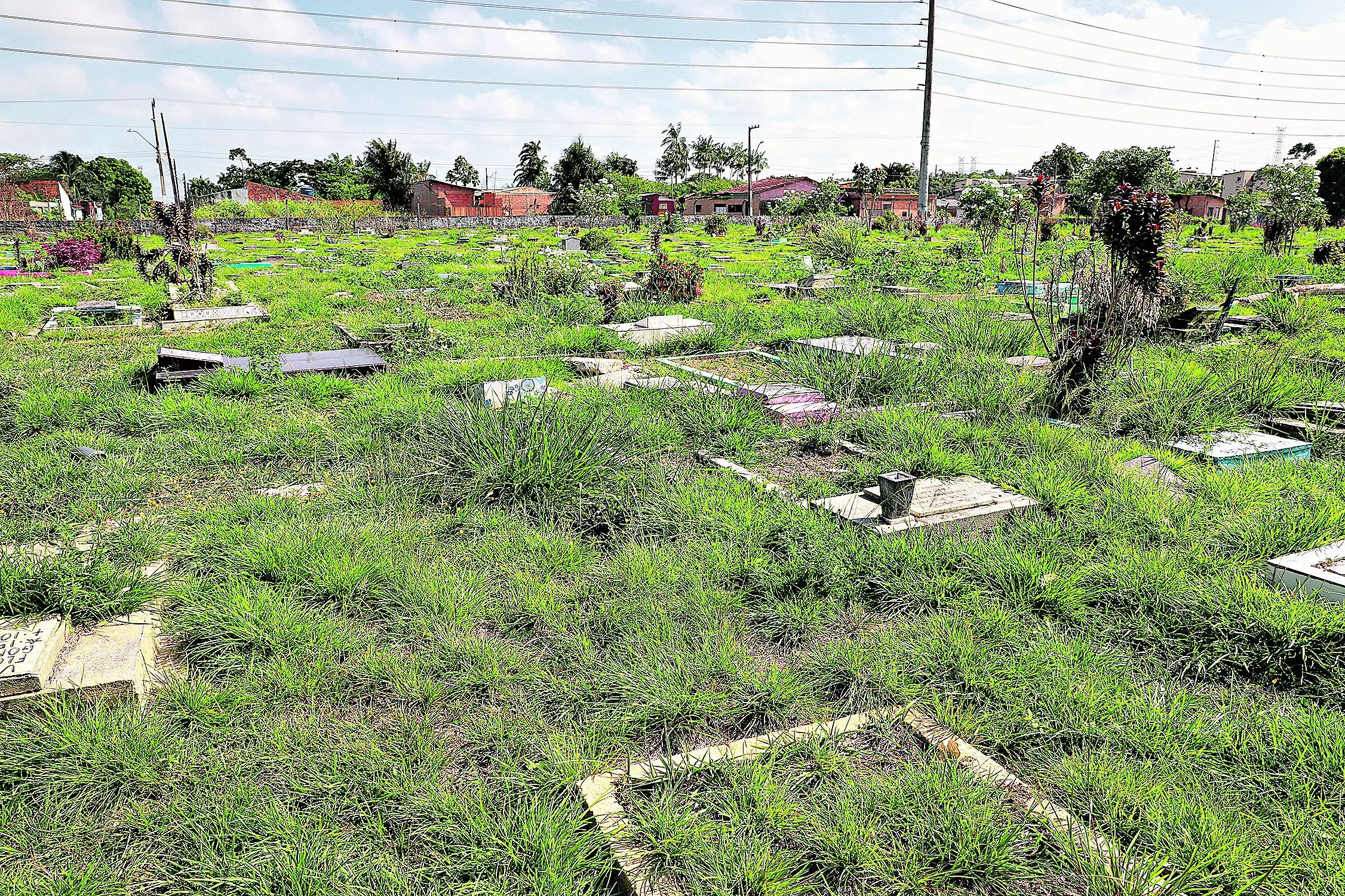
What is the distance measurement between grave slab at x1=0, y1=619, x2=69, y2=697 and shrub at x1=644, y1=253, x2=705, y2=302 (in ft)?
29.6

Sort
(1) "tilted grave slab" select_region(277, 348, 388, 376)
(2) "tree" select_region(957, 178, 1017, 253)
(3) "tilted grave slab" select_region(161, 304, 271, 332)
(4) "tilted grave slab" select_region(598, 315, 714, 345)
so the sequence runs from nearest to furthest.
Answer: (1) "tilted grave slab" select_region(277, 348, 388, 376)
(4) "tilted grave slab" select_region(598, 315, 714, 345)
(3) "tilted grave slab" select_region(161, 304, 271, 332)
(2) "tree" select_region(957, 178, 1017, 253)

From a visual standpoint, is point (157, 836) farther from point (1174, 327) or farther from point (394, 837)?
point (1174, 327)

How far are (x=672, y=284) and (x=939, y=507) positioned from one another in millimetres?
8031

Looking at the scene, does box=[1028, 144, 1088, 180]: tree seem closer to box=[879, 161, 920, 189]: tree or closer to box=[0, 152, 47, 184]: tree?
box=[879, 161, 920, 189]: tree

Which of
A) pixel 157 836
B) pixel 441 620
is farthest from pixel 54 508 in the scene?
pixel 157 836

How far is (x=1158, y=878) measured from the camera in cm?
188

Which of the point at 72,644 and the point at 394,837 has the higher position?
the point at 72,644

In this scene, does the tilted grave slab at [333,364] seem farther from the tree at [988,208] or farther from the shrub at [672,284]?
the tree at [988,208]

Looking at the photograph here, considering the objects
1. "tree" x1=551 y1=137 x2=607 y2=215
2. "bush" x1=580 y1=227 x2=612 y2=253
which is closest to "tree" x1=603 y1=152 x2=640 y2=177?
"tree" x1=551 y1=137 x2=607 y2=215

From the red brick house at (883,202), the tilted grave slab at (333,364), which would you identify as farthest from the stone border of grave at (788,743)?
the red brick house at (883,202)

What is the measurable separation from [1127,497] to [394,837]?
3.62m

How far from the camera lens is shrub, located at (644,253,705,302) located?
11328mm

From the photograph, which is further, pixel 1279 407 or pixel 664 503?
pixel 1279 407

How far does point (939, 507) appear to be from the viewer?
12.7 ft
